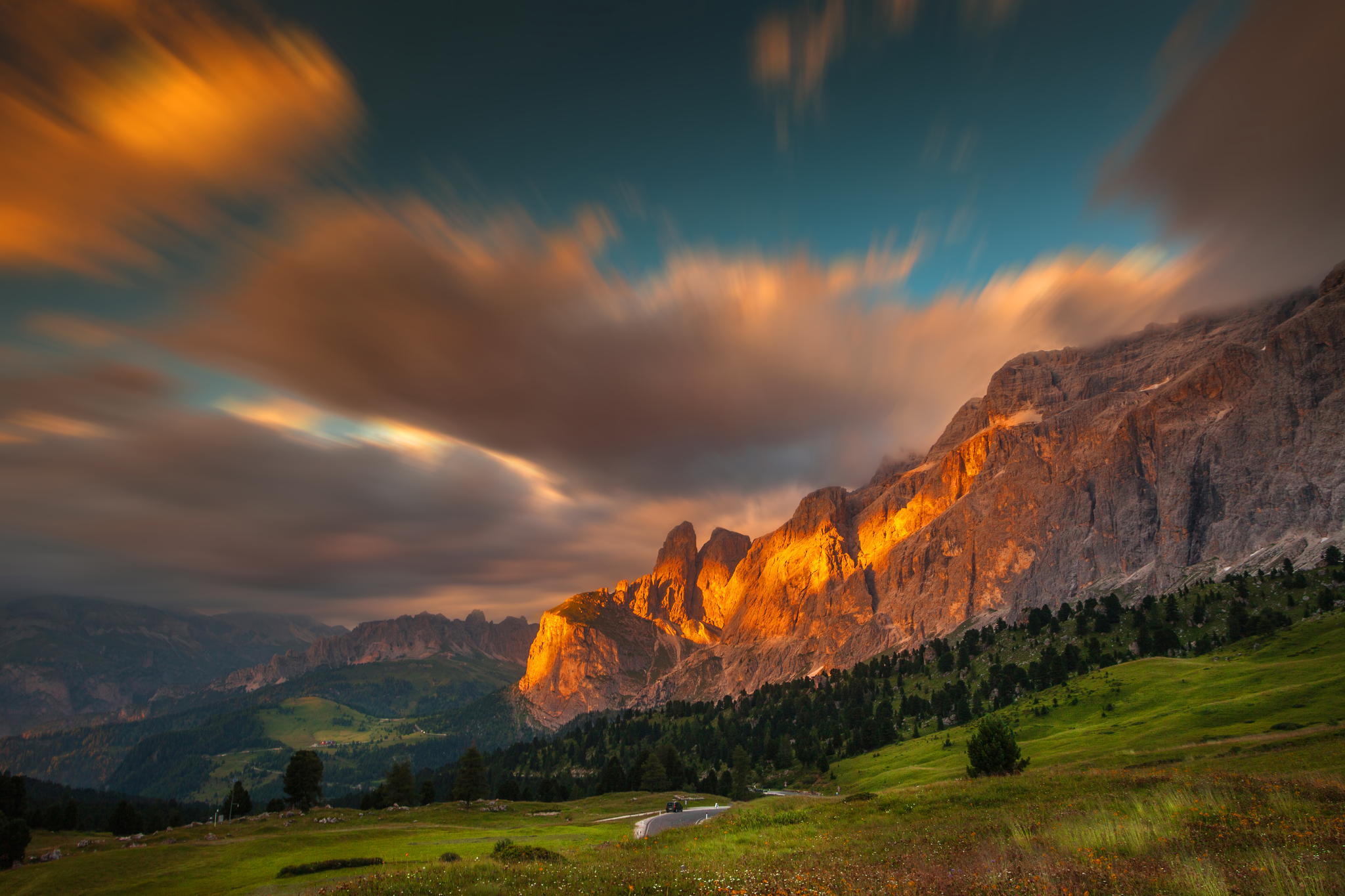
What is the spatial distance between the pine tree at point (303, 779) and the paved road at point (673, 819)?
5804cm

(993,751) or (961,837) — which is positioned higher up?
(961,837)

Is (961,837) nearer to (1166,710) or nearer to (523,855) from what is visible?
(523,855)

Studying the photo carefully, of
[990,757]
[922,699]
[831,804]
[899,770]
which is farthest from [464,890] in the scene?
[922,699]

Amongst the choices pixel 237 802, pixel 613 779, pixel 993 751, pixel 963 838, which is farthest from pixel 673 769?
pixel 963 838

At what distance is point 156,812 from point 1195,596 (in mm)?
299638

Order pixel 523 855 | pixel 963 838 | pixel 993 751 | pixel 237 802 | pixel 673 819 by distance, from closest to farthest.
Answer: pixel 963 838
pixel 523 855
pixel 993 751
pixel 673 819
pixel 237 802

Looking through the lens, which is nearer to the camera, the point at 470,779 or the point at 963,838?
the point at 963,838

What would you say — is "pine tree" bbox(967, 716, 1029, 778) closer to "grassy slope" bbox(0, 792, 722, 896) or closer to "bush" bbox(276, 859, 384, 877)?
"grassy slope" bbox(0, 792, 722, 896)

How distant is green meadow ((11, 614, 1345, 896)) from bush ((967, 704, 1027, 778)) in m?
5.45

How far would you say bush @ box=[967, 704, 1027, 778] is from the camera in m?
53.1

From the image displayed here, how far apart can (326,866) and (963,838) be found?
4014 centimetres

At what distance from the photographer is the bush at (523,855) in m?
27.6

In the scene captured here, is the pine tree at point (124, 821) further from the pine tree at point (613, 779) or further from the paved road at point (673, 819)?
the paved road at point (673, 819)

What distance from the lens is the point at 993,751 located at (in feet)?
176
